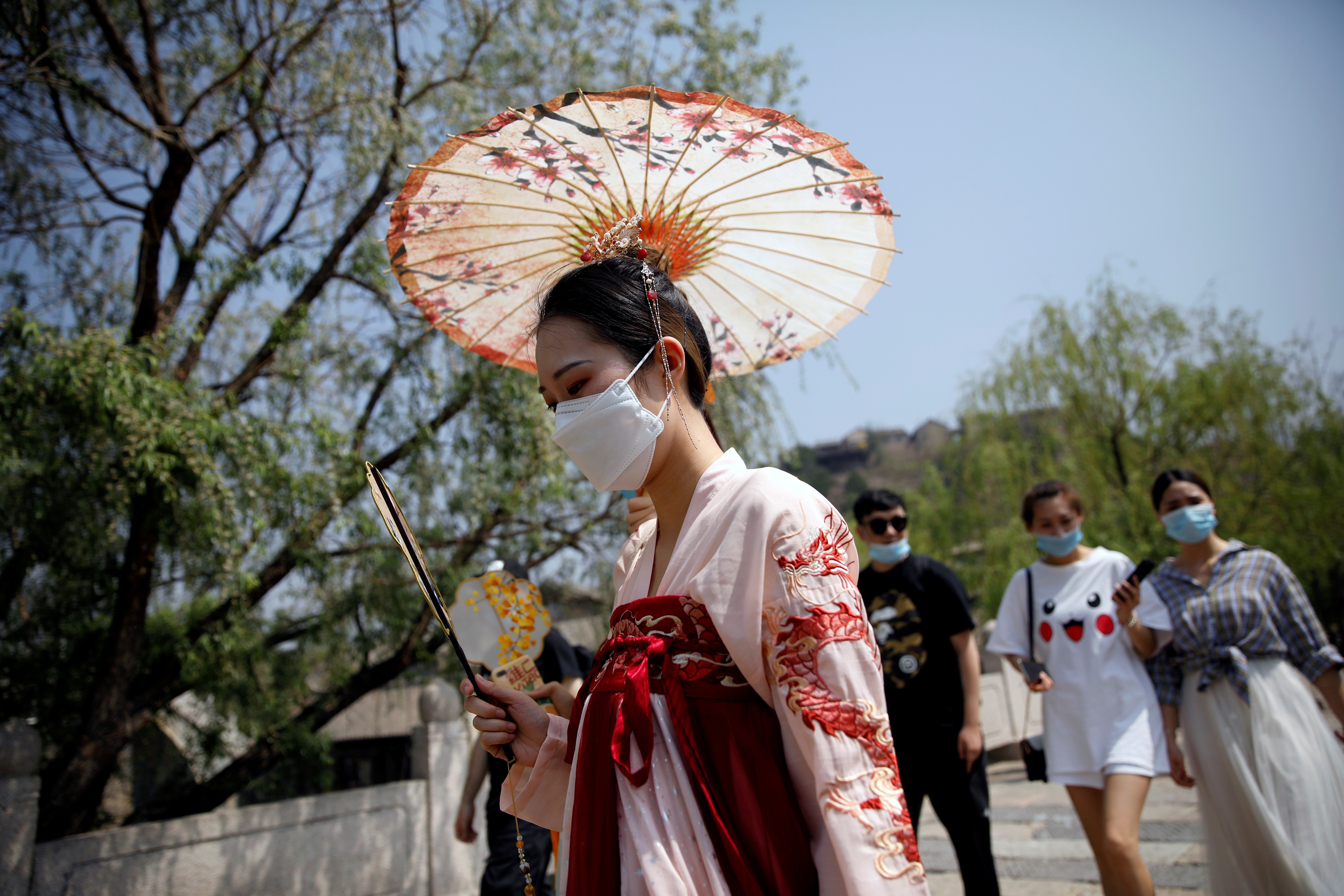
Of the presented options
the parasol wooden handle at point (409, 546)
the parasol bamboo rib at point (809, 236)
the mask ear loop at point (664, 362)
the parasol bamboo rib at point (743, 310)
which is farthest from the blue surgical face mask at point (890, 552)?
the parasol wooden handle at point (409, 546)

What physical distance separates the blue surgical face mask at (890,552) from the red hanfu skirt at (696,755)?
8.67 feet

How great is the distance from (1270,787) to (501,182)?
141 inches

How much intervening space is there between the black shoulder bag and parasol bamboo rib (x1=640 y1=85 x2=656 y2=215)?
2.78 meters

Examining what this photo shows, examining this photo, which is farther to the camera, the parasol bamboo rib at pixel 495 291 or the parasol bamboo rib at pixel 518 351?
the parasol bamboo rib at pixel 518 351

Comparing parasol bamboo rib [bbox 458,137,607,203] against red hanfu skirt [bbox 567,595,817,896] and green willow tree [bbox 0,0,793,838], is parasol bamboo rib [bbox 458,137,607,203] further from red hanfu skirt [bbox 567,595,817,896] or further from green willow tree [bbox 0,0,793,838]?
green willow tree [bbox 0,0,793,838]

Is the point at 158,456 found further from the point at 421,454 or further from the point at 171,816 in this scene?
the point at 171,816

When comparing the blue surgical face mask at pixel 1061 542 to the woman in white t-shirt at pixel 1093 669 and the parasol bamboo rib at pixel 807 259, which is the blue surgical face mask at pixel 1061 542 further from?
the parasol bamboo rib at pixel 807 259

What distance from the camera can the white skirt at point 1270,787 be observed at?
3.14 meters

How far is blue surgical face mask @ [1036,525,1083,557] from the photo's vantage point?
392cm

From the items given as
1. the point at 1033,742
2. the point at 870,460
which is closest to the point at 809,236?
the point at 1033,742

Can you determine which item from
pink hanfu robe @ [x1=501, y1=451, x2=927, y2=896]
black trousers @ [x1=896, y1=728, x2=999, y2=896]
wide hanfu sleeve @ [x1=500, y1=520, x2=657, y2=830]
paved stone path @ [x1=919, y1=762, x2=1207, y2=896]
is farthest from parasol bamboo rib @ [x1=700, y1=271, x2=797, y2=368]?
paved stone path @ [x1=919, y1=762, x2=1207, y2=896]

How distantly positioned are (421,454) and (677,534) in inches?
219

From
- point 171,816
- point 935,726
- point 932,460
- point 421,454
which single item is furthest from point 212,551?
point 932,460

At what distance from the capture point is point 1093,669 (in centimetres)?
364
